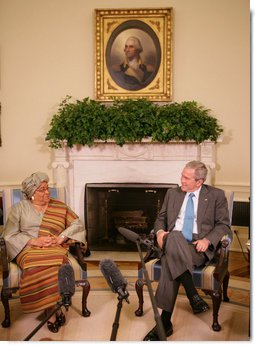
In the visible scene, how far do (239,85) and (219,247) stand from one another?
2.34 metres

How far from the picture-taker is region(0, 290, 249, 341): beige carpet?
2652 millimetres

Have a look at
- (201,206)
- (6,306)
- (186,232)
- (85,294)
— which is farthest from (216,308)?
(6,306)

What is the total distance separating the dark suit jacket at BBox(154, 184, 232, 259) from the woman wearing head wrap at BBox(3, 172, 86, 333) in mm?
681

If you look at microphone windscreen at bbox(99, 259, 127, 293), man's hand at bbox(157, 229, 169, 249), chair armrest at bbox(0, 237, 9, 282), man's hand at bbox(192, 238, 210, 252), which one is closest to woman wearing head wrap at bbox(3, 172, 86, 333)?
chair armrest at bbox(0, 237, 9, 282)

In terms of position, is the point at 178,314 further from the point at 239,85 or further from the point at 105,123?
the point at 239,85

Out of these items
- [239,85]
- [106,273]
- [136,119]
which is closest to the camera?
[106,273]

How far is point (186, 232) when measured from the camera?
2965 mm

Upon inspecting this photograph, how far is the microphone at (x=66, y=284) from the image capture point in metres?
1.27

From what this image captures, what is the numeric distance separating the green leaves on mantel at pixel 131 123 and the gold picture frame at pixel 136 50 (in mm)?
337

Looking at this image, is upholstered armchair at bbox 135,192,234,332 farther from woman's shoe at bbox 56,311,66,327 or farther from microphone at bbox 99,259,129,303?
microphone at bbox 99,259,129,303

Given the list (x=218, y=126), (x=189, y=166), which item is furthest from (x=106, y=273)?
(x=218, y=126)

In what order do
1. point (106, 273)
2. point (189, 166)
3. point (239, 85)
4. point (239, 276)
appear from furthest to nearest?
point (239, 85) → point (239, 276) → point (189, 166) → point (106, 273)

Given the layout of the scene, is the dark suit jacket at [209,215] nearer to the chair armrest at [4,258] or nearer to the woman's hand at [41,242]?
the woman's hand at [41,242]

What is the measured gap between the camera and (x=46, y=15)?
15.6ft
